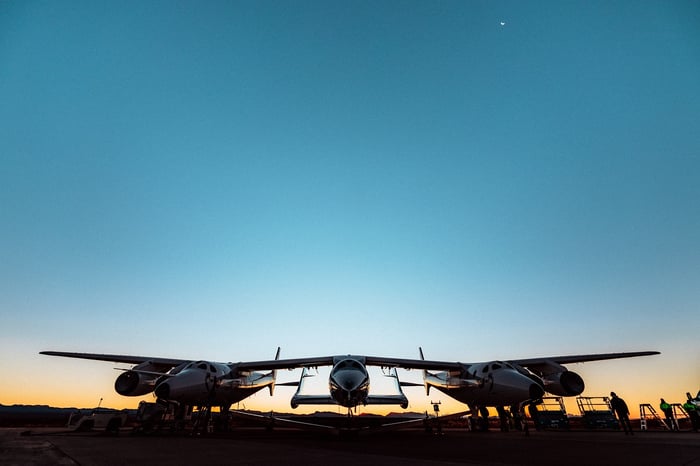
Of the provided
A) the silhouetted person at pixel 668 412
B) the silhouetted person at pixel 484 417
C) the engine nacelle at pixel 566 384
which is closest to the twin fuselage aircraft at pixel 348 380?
the engine nacelle at pixel 566 384

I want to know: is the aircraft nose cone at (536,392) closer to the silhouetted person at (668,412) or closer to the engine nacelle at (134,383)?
the silhouetted person at (668,412)

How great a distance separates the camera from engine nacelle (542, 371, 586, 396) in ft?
54.1

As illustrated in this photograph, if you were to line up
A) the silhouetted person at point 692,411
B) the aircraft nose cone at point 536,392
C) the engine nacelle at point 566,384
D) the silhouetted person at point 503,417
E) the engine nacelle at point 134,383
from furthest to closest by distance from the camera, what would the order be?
the silhouetted person at point 503,417
the silhouetted person at point 692,411
the engine nacelle at point 566,384
the engine nacelle at point 134,383
the aircraft nose cone at point 536,392

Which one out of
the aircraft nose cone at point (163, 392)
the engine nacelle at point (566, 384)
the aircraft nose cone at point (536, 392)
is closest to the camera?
the aircraft nose cone at point (163, 392)

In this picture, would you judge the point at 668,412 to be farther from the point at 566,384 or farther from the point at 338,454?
the point at 338,454

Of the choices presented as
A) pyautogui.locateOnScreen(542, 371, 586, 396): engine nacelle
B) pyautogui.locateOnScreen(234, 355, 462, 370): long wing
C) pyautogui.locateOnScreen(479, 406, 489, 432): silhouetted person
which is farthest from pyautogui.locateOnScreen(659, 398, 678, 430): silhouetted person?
pyautogui.locateOnScreen(234, 355, 462, 370): long wing

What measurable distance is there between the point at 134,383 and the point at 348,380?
10.2 m

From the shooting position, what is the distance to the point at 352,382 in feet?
42.4

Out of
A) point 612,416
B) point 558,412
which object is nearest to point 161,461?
point 558,412

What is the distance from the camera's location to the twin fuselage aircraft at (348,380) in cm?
1385

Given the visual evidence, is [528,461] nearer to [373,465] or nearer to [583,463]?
[583,463]

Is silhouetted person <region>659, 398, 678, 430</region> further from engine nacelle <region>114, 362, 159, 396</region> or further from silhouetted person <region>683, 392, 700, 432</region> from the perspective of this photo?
engine nacelle <region>114, 362, 159, 396</region>

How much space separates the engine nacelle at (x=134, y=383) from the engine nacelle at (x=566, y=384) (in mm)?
19135

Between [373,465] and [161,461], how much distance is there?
3559mm
